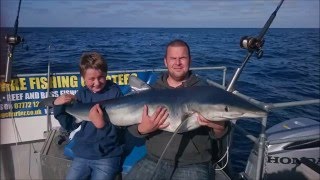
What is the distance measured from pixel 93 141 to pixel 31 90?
86.5 inches

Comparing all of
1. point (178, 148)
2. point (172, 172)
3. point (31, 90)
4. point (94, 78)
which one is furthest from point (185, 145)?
point (31, 90)

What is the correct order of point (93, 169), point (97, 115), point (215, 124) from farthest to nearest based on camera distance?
point (93, 169) < point (97, 115) < point (215, 124)

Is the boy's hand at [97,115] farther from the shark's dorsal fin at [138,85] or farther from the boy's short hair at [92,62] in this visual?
the boy's short hair at [92,62]

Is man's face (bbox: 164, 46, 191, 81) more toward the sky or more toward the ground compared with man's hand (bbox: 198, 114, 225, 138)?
more toward the sky

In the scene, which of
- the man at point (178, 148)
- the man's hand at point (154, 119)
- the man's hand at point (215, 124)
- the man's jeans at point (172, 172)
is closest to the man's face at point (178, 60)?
the man at point (178, 148)

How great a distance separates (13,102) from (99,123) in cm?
252

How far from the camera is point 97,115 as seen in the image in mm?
3598

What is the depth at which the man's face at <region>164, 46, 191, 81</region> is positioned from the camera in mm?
3787

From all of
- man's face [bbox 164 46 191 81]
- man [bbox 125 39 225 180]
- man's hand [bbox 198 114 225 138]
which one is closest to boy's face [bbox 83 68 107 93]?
man [bbox 125 39 225 180]

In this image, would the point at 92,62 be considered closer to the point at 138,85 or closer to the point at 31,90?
the point at 138,85

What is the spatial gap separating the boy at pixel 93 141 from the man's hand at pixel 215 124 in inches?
46.3

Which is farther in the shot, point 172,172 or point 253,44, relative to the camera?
point 253,44

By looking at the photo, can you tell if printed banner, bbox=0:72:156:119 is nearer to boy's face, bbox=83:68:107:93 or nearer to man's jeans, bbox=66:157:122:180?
boy's face, bbox=83:68:107:93

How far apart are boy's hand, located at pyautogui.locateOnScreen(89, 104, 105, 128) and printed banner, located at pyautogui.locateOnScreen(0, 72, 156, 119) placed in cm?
161
